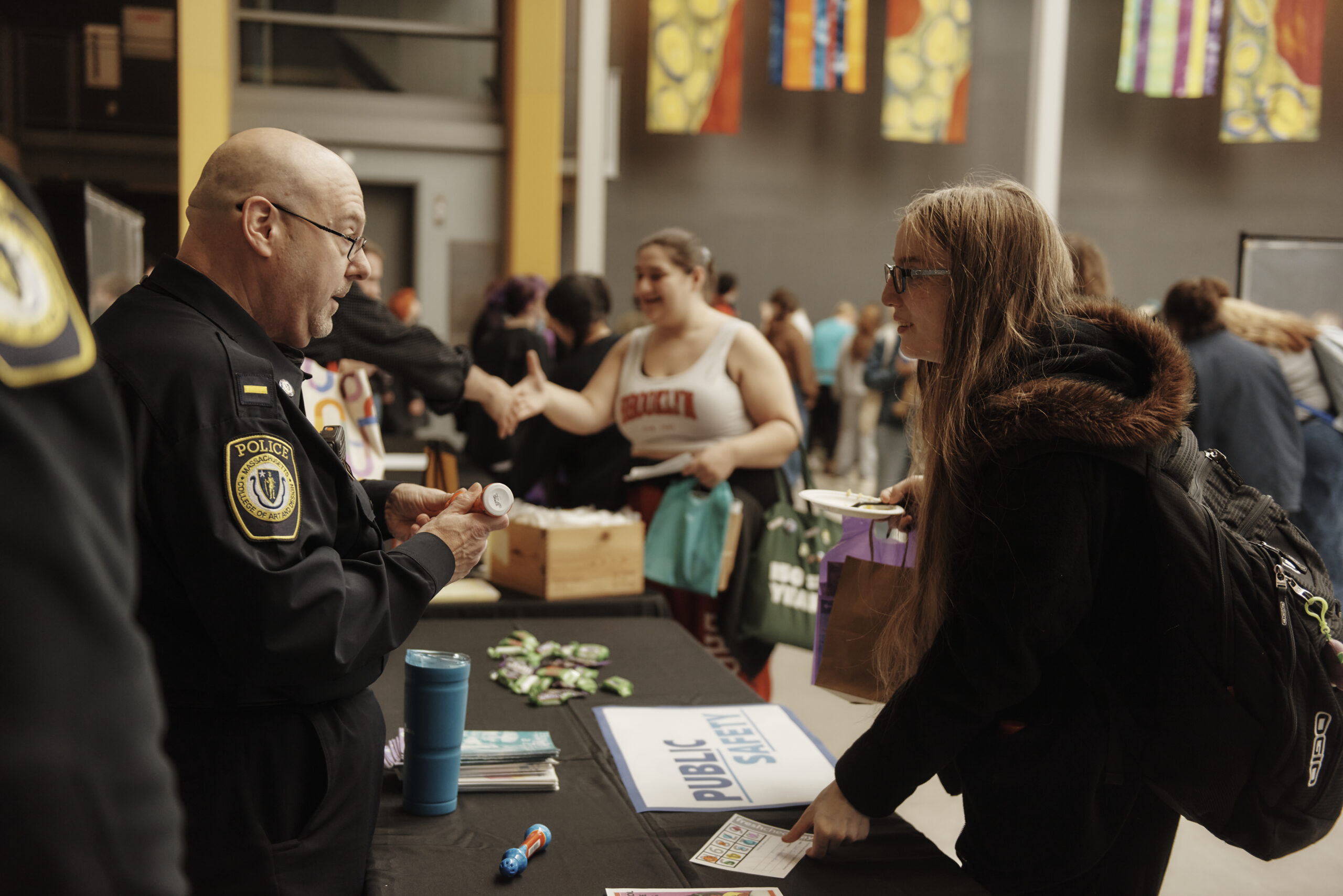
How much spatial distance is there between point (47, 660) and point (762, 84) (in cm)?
1117

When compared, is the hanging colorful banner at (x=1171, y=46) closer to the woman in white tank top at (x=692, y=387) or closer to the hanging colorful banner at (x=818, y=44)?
the hanging colorful banner at (x=818, y=44)

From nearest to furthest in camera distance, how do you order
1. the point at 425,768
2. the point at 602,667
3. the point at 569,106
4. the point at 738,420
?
the point at 425,768
the point at 602,667
the point at 738,420
the point at 569,106

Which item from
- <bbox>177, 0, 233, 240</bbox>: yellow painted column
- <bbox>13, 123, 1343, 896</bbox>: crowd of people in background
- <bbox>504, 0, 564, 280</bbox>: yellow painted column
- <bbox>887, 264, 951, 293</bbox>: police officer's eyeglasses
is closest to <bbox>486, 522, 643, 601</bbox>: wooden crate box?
<bbox>13, 123, 1343, 896</bbox>: crowd of people in background

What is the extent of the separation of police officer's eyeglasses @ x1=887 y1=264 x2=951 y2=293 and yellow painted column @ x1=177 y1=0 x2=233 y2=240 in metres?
7.56

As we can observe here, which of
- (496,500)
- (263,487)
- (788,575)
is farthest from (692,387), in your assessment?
(263,487)

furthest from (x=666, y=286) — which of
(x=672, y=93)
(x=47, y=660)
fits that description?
(x=672, y=93)

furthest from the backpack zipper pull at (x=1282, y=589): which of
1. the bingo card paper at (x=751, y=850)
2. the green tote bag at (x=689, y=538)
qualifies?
the green tote bag at (x=689, y=538)

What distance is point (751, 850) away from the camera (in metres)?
1.36

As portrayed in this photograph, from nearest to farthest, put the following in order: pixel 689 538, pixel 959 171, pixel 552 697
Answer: pixel 552 697 < pixel 689 538 < pixel 959 171

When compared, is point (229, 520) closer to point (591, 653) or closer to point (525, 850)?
point (525, 850)

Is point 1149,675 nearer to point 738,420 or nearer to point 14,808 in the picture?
point 14,808

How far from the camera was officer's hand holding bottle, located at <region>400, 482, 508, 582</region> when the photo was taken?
1.29m

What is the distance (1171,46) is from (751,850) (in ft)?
30.7

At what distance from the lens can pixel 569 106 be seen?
9766 millimetres
